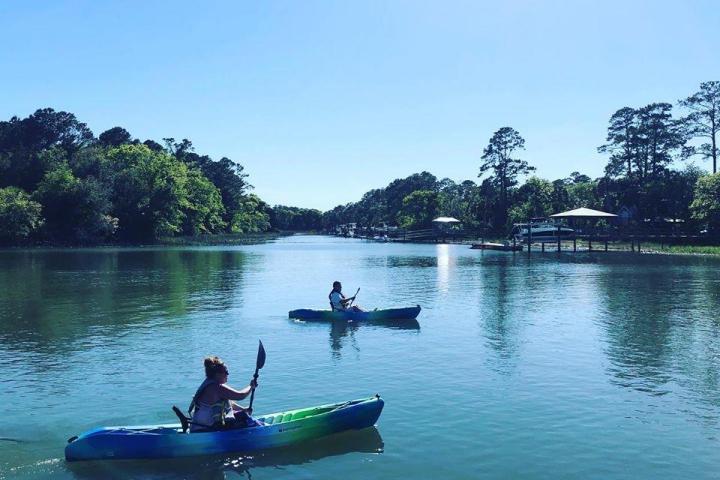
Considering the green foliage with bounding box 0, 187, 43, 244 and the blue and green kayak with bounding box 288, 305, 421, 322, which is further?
the green foliage with bounding box 0, 187, 43, 244

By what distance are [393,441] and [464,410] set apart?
2.77m

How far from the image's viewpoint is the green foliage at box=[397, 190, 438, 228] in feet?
503

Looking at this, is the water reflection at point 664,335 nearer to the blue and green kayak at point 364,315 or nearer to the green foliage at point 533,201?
the blue and green kayak at point 364,315

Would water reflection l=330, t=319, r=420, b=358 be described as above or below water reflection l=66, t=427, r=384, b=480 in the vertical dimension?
above

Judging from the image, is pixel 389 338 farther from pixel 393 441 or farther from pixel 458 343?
pixel 393 441

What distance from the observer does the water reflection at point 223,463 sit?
39.7 feet

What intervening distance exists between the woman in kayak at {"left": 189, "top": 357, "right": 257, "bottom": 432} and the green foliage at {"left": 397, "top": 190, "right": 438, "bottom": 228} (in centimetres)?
13985

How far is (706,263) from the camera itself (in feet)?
205

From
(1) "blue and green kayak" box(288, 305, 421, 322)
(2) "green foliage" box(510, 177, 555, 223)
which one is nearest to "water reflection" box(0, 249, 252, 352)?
(1) "blue and green kayak" box(288, 305, 421, 322)

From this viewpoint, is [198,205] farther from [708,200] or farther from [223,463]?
[223,463]

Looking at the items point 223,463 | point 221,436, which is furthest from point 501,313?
point 223,463

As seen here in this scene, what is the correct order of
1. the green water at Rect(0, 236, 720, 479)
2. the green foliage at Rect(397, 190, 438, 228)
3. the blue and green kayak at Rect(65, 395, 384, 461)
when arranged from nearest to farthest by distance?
the blue and green kayak at Rect(65, 395, 384, 461)
the green water at Rect(0, 236, 720, 479)
the green foliage at Rect(397, 190, 438, 228)

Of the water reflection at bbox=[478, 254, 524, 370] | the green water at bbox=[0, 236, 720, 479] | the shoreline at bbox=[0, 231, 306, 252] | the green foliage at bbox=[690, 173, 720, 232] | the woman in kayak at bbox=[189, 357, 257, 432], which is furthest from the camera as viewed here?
the shoreline at bbox=[0, 231, 306, 252]

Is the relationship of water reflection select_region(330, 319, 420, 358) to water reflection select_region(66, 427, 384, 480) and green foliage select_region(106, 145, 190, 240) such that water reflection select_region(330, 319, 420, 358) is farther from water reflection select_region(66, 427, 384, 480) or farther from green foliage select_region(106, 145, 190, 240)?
green foliage select_region(106, 145, 190, 240)
